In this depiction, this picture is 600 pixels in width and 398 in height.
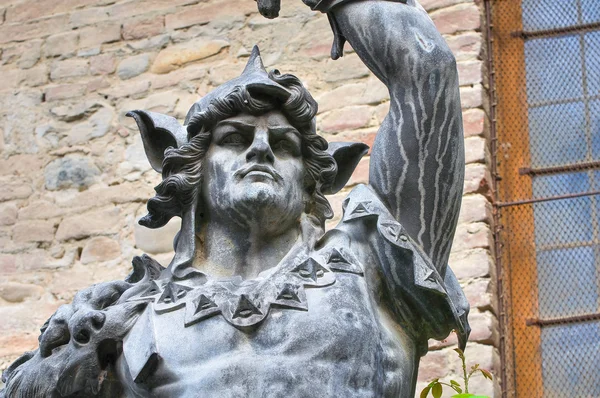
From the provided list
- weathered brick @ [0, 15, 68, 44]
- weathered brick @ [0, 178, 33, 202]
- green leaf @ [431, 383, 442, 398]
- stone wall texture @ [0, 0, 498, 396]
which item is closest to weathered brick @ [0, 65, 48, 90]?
stone wall texture @ [0, 0, 498, 396]

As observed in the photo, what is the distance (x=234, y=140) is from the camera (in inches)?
122

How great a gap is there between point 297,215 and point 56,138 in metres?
3.34

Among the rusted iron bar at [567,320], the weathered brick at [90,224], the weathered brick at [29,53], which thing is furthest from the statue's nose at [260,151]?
the weathered brick at [29,53]

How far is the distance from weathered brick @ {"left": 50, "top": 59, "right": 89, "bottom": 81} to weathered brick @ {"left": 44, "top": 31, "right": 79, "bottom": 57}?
45mm

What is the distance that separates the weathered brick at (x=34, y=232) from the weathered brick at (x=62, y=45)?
766mm

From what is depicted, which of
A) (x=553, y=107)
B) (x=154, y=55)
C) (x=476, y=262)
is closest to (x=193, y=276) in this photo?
(x=476, y=262)

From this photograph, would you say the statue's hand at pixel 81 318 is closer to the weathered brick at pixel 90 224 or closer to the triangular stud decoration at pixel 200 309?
the triangular stud decoration at pixel 200 309

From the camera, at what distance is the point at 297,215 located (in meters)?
3.08

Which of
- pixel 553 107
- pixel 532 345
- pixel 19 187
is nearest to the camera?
pixel 532 345

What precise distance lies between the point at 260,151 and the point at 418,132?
296mm

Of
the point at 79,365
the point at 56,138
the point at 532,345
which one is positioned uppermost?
the point at 79,365

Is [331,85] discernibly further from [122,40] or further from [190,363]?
[190,363]

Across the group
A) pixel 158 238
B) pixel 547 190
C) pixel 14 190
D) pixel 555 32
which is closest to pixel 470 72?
pixel 555 32

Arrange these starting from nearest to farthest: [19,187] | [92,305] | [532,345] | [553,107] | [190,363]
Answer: [190,363], [92,305], [532,345], [553,107], [19,187]
